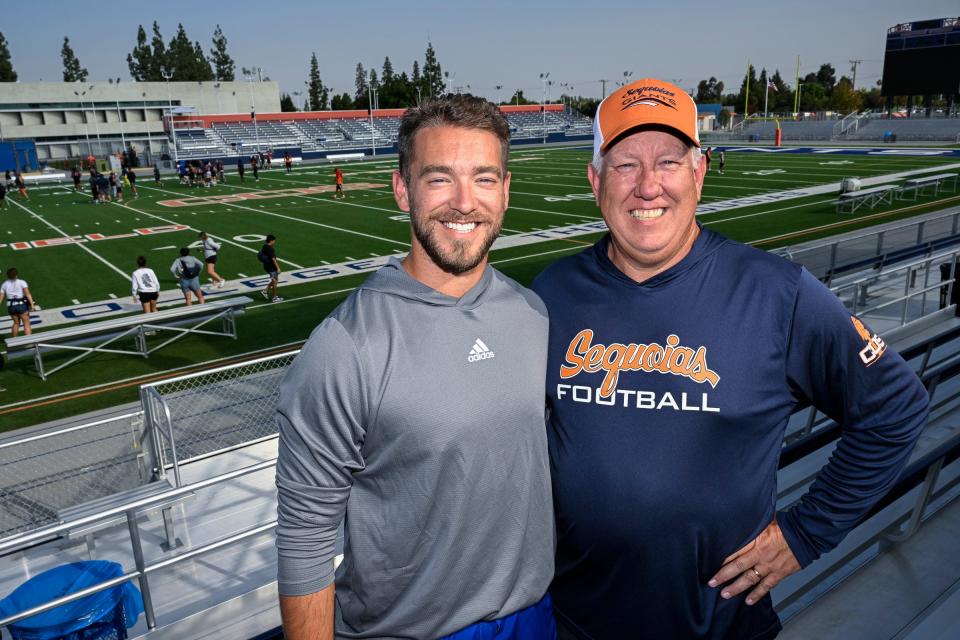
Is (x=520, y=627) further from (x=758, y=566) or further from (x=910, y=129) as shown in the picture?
(x=910, y=129)

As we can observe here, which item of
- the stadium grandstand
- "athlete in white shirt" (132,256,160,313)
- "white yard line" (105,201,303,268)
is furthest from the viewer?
the stadium grandstand

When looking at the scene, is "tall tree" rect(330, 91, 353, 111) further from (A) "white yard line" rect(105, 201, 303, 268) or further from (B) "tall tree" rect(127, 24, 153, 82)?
(A) "white yard line" rect(105, 201, 303, 268)

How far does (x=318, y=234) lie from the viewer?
22.8 m

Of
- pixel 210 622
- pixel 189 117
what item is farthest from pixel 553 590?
pixel 189 117

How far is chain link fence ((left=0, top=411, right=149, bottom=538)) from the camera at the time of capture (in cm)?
692

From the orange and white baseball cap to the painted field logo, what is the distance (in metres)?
0.62

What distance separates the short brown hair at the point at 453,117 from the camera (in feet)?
6.04

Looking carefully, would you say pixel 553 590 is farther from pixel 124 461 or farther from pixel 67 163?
pixel 67 163

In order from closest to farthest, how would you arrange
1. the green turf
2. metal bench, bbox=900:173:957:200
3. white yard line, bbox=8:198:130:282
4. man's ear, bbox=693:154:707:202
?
man's ear, bbox=693:154:707:202 < the green turf < white yard line, bbox=8:198:130:282 < metal bench, bbox=900:173:957:200

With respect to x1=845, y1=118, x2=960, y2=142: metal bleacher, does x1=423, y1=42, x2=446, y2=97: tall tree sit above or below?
above

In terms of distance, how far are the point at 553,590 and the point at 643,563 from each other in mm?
367

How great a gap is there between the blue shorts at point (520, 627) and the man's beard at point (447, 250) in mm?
957

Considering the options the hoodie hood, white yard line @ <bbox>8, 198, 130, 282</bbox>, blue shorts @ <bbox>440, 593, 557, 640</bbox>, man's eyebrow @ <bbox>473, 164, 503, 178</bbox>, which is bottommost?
white yard line @ <bbox>8, 198, 130, 282</bbox>

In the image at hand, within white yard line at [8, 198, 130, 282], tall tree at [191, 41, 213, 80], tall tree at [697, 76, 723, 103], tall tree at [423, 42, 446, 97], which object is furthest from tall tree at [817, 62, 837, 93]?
white yard line at [8, 198, 130, 282]
